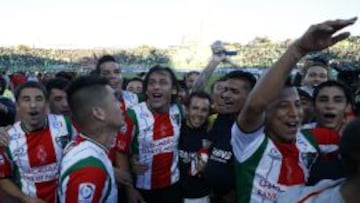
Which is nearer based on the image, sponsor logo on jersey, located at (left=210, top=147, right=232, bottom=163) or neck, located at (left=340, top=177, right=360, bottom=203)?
neck, located at (left=340, top=177, right=360, bottom=203)

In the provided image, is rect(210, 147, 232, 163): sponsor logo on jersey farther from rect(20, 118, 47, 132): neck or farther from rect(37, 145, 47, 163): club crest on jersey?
rect(20, 118, 47, 132): neck

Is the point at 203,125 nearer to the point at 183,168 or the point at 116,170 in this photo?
the point at 183,168

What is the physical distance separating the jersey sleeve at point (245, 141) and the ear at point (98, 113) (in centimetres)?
88

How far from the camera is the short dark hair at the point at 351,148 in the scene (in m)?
1.67

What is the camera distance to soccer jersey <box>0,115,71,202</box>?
433 centimetres

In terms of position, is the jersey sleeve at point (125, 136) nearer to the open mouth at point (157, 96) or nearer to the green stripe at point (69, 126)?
the open mouth at point (157, 96)

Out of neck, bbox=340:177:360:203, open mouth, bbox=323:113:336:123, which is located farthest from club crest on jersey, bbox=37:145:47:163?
neck, bbox=340:177:360:203

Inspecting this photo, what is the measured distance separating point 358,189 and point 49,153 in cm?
320

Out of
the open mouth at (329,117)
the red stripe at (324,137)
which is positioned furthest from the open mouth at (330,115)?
the red stripe at (324,137)

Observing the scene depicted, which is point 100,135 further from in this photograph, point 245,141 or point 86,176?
point 245,141

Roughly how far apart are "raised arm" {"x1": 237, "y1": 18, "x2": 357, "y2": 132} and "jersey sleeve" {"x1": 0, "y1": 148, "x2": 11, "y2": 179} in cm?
261

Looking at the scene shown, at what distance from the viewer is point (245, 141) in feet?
8.91

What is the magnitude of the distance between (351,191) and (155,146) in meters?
3.42

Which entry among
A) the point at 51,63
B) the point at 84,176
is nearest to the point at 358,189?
the point at 84,176
